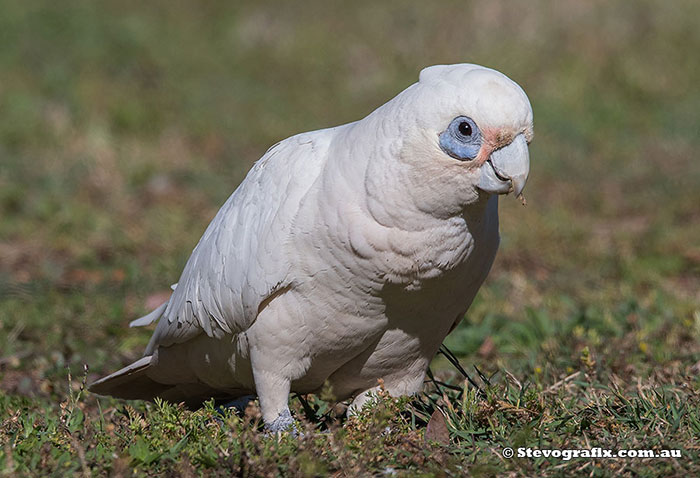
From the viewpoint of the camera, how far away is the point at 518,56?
1039 centimetres

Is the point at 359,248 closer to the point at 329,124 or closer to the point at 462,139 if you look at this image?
the point at 462,139

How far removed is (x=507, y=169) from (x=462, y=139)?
16cm

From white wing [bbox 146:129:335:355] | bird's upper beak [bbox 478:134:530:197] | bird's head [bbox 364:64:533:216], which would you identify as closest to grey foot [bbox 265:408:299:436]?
white wing [bbox 146:129:335:355]

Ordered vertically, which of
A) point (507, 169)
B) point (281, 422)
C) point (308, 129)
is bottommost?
point (281, 422)

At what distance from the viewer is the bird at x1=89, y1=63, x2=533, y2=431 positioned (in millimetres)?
2699

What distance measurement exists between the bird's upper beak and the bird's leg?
1.02 m

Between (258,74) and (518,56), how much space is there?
10.3 feet

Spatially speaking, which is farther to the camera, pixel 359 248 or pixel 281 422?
pixel 281 422

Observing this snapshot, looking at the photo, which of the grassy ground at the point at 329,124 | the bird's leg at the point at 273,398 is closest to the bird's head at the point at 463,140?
the grassy ground at the point at 329,124

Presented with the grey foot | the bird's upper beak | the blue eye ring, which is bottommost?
the grey foot

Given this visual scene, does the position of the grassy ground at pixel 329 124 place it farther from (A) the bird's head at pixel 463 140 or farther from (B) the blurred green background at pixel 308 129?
(A) the bird's head at pixel 463 140

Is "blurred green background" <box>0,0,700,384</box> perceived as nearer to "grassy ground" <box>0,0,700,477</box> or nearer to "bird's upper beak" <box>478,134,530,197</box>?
"grassy ground" <box>0,0,700,477</box>

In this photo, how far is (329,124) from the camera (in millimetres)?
9602

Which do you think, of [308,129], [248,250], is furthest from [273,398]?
[308,129]
